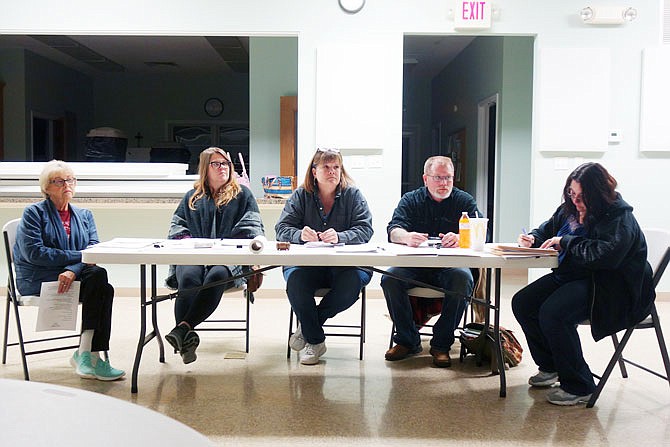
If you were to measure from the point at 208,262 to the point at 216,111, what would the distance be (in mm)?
9152

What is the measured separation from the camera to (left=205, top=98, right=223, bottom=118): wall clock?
11.7 metres

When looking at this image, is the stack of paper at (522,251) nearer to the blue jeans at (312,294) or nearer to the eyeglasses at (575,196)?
the eyeglasses at (575,196)

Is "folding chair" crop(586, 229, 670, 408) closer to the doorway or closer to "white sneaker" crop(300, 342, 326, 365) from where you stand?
"white sneaker" crop(300, 342, 326, 365)

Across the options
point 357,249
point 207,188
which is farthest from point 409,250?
point 207,188

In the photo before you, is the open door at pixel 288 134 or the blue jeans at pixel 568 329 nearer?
the blue jeans at pixel 568 329

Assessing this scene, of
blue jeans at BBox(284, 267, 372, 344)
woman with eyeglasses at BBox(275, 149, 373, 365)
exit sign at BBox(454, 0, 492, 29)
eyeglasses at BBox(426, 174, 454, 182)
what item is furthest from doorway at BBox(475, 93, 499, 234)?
blue jeans at BBox(284, 267, 372, 344)

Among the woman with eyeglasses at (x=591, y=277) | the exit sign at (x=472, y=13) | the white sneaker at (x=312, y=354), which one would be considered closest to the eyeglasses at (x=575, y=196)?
the woman with eyeglasses at (x=591, y=277)

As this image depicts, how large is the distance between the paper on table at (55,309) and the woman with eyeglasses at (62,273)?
3 cm

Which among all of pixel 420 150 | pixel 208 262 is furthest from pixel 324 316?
pixel 420 150

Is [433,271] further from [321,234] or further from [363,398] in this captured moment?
[363,398]

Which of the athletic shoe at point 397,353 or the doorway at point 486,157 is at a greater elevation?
the doorway at point 486,157

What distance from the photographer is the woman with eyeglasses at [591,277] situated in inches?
110

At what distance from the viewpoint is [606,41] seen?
17.6ft

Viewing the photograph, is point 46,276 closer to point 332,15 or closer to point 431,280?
point 431,280
